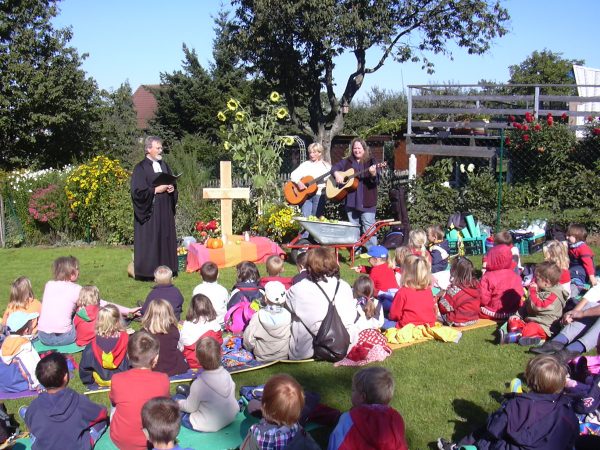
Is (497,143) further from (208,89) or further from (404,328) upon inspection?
(208,89)

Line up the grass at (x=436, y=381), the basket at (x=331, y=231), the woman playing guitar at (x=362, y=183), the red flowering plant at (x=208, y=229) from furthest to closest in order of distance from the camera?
the red flowering plant at (x=208, y=229) → the woman playing guitar at (x=362, y=183) → the basket at (x=331, y=231) → the grass at (x=436, y=381)

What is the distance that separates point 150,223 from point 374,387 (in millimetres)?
6818

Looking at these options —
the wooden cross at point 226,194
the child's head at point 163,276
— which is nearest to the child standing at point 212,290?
the child's head at point 163,276

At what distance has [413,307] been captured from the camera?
7184mm

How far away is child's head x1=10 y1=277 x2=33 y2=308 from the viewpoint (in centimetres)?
677

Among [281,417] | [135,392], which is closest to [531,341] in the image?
[281,417]

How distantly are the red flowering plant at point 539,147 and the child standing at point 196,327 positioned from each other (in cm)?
902

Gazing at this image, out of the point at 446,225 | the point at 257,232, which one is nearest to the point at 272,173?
the point at 257,232

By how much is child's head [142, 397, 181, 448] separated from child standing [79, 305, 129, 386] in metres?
2.26

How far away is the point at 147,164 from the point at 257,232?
12.1ft

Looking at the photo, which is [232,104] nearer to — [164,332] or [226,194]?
[226,194]

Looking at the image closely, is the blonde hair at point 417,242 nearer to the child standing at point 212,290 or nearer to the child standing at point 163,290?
the child standing at point 212,290

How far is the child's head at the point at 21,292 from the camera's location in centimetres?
677

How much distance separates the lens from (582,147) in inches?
510
